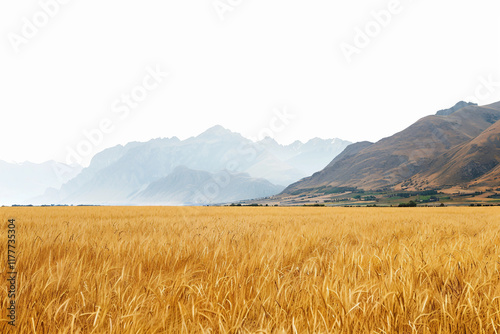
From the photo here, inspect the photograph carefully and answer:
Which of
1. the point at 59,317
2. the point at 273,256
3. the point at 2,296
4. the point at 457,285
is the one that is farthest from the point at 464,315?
the point at 2,296

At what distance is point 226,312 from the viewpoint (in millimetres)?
1907

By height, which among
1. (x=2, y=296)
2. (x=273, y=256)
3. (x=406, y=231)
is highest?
(x=2, y=296)

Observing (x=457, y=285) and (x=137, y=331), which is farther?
(x=457, y=285)

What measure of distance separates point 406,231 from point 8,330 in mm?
8140

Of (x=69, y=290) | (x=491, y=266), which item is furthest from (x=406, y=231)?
(x=69, y=290)

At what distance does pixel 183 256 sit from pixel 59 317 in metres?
1.95

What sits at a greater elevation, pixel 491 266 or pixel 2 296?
pixel 2 296

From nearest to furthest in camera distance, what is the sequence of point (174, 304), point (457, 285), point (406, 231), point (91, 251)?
1. point (174, 304)
2. point (457, 285)
3. point (91, 251)
4. point (406, 231)

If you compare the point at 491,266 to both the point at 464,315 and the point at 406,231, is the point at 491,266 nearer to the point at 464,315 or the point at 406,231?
the point at 464,315

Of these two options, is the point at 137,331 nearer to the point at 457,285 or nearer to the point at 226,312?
the point at 226,312

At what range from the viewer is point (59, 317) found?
72.6 inches

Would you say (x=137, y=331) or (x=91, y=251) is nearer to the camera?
(x=137, y=331)

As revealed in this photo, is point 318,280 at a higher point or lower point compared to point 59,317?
lower

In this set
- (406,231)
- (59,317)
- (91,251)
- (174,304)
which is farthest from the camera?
(406,231)
